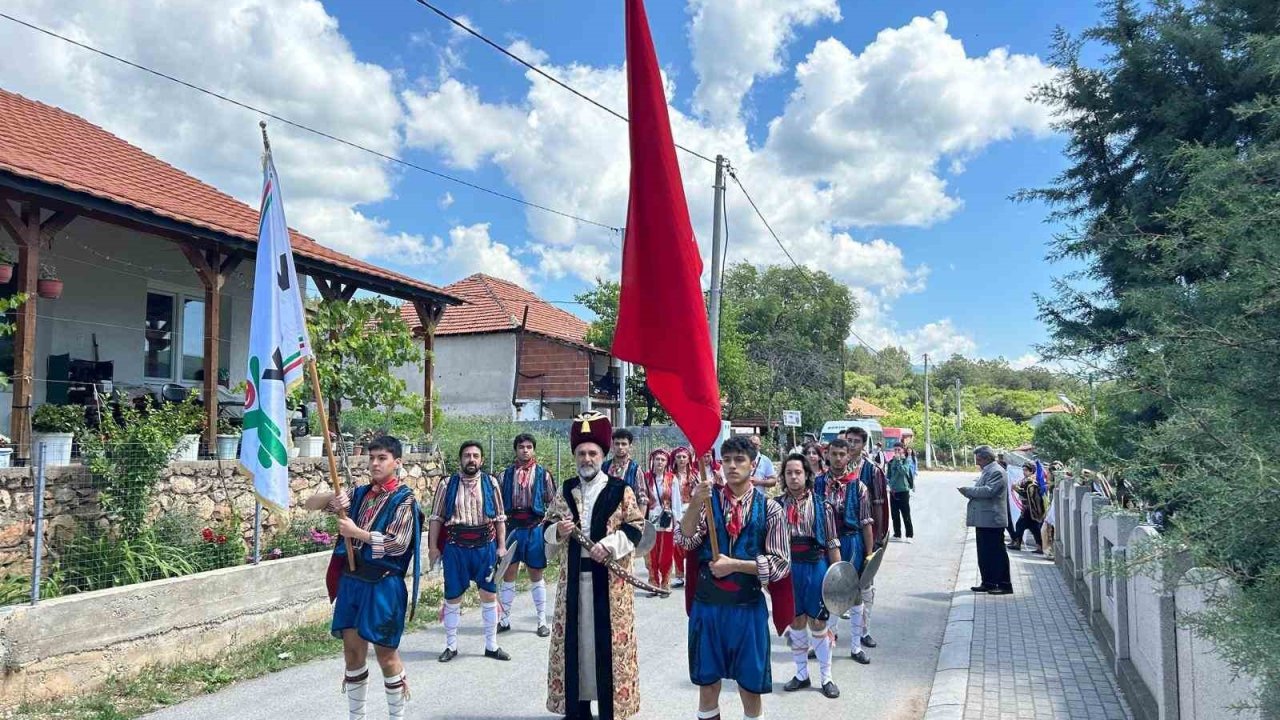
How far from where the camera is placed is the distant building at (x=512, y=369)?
2611 cm

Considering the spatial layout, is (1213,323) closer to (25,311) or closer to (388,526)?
(388,526)

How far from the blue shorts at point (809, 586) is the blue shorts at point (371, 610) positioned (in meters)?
3.07

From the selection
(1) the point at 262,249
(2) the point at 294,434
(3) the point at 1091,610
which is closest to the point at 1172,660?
(3) the point at 1091,610

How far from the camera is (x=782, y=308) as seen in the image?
51.8 m

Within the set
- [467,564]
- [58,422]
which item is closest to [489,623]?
[467,564]

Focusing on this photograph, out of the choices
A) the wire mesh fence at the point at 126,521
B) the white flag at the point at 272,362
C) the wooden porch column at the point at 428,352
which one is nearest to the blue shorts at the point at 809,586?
the white flag at the point at 272,362

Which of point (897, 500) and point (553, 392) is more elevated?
point (553, 392)

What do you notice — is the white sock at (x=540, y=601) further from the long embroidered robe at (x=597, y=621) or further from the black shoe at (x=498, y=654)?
the long embroidered robe at (x=597, y=621)

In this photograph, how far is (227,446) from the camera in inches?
376

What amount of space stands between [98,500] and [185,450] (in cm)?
131

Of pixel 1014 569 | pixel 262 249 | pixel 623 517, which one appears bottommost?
pixel 1014 569

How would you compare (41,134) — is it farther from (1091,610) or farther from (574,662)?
(1091,610)

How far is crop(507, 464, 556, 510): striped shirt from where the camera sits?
330 inches

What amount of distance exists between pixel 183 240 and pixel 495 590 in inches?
241
